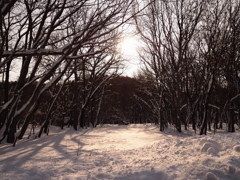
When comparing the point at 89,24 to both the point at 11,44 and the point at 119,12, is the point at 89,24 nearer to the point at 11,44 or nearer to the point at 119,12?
the point at 119,12

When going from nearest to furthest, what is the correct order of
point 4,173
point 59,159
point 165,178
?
point 165,178 < point 4,173 < point 59,159

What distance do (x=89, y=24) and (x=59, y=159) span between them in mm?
4067

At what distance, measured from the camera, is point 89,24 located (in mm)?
5863

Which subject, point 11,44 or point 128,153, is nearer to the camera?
point 128,153

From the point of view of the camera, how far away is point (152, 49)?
1034 cm

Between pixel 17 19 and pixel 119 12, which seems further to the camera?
pixel 17 19

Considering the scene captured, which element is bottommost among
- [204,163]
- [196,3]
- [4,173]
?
[4,173]

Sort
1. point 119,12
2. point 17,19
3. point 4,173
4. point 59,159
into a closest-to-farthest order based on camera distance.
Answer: point 4,173
point 59,159
point 119,12
point 17,19

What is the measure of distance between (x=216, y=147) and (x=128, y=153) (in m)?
1.86

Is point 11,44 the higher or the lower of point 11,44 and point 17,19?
the lower

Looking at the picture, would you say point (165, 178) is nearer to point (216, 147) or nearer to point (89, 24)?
point (216, 147)

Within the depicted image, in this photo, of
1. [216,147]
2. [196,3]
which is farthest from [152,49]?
[216,147]

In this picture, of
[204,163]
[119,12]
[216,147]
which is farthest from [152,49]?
[204,163]

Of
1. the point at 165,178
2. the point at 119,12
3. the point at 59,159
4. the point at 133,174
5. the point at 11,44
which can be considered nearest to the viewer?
the point at 165,178
